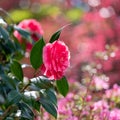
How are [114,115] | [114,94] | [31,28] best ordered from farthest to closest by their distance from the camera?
[31,28] < [114,94] < [114,115]

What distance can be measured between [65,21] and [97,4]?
63cm

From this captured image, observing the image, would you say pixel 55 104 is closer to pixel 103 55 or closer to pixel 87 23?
pixel 103 55

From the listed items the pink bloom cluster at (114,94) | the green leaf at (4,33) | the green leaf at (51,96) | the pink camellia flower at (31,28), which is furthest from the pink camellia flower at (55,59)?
the pink camellia flower at (31,28)

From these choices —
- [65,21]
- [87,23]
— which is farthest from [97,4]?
[65,21]

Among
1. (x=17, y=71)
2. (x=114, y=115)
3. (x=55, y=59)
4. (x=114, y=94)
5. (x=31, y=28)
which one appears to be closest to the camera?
(x=55, y=59)

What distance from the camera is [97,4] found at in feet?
18.5

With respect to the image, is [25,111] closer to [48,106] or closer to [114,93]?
[48,106]

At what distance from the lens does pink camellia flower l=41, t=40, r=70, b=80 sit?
1.77m

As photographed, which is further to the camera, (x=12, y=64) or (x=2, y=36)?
(x=2, y=36)

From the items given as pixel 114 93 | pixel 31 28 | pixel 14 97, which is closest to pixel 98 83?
pixel 114 93

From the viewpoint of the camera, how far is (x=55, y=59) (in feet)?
5.81

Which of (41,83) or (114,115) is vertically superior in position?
(41,83)

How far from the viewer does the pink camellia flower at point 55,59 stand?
1766mm

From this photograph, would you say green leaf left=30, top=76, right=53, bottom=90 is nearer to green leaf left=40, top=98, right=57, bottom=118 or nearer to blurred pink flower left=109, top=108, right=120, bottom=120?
green leaf left=40, top=98, right=57, bottom=118
